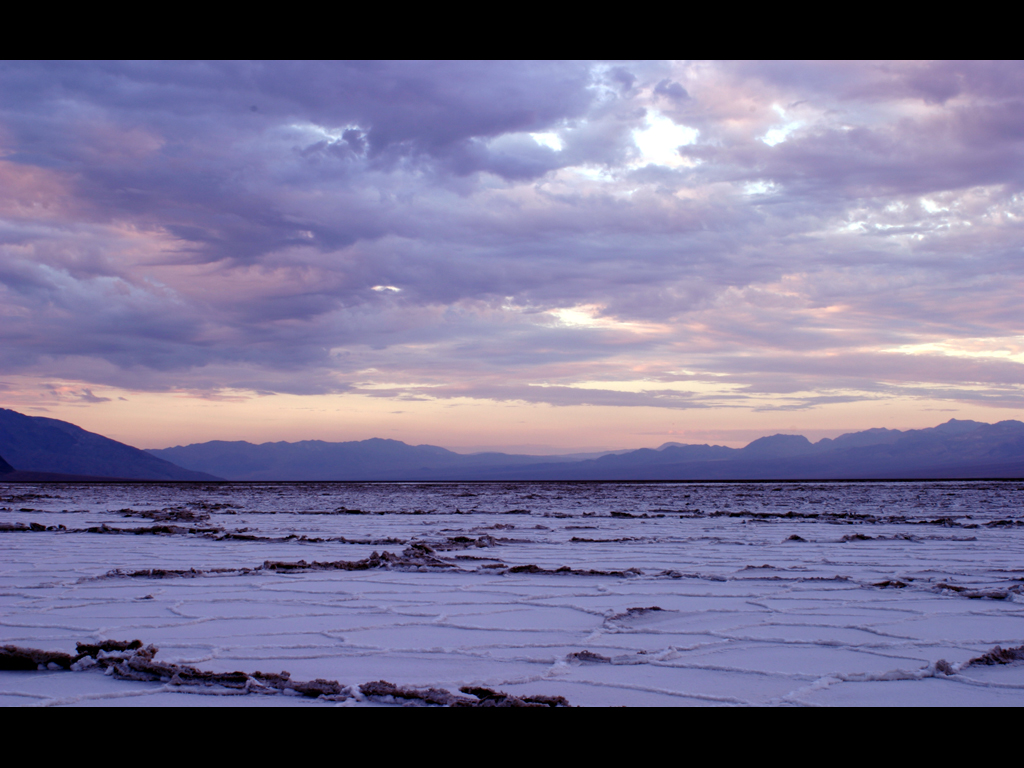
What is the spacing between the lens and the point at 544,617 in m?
4.06

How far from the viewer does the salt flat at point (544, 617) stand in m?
2.80

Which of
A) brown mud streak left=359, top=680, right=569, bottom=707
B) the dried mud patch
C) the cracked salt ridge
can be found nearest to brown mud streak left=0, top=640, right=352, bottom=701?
the cracked salt ridge

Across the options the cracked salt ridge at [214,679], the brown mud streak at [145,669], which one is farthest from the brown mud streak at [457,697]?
the brown mud streak at [145,669]

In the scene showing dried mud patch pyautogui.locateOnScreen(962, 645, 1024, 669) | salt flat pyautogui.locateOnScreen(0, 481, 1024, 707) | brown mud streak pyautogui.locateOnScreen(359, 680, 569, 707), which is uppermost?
brown mud streak pyautogui.locateOnScreen(359, 680, 569, 707)

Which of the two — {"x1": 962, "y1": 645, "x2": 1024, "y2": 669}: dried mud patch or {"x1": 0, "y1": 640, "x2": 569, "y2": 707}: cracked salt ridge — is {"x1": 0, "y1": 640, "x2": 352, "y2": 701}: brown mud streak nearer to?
{"x1": 0, "y1": 640, "x2": 569, "y2": 707}: cracked salt ridge

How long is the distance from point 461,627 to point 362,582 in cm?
175

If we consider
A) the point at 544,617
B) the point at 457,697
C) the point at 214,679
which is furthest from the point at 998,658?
the point at 214,679

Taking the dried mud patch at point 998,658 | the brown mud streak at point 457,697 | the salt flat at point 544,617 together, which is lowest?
the salt flat at point 544,617

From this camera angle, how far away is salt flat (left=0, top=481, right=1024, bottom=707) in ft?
9.18

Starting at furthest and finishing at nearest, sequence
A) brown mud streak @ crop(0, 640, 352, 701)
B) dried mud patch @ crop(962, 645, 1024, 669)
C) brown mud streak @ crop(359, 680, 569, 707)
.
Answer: dried mud patch @ crop(962, 645, 1024, 669) < brown mud streak @ crop(0, 640, 352, 701) < brown mud streak @ crop(359, 680, 569, 707)

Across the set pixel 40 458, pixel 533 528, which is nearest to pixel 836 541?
pixel 533 528

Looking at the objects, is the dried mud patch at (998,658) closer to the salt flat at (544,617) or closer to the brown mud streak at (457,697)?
the salt flat at (544,617)
